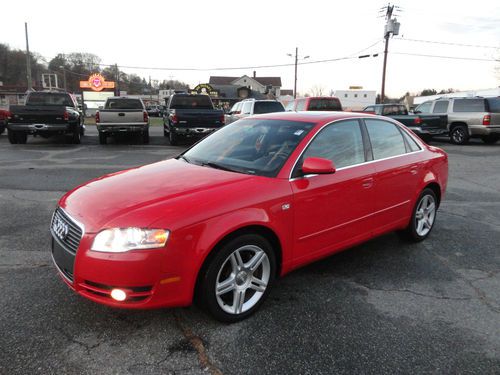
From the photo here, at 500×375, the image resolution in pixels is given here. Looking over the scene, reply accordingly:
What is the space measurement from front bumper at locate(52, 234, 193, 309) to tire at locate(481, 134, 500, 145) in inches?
658

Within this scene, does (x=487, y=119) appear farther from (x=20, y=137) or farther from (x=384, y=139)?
(x=20, y=137)

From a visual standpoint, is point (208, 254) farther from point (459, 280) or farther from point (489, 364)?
point (459, 280)

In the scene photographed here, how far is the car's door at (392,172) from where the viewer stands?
160 inches

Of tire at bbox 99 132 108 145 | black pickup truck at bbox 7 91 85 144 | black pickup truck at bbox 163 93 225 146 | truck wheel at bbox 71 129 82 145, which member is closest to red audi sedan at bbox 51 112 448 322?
black pickup truck at bbox 163 93 225 146

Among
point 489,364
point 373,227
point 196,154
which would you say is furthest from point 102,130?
point 489,364

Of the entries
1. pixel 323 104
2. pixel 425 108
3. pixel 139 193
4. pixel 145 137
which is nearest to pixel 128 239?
pixel 139 193

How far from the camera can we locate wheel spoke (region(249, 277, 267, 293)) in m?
3.12

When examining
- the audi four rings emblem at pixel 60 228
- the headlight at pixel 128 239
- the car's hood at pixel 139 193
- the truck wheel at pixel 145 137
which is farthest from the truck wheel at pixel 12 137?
the headlight at pixel 128 239

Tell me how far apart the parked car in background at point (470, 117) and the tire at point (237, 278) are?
51.2ft

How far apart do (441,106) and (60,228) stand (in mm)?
17722

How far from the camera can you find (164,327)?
2.93 metres

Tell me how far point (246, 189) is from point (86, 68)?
335 feet

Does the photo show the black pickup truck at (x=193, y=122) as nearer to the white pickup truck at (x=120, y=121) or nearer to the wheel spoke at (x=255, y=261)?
the white pickup truck at (x=120, y=121)

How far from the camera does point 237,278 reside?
3.01 meters
